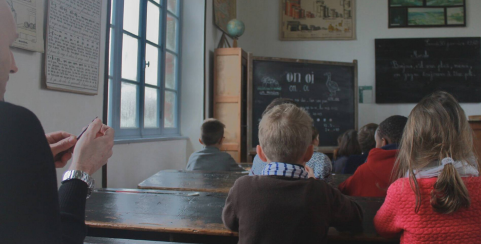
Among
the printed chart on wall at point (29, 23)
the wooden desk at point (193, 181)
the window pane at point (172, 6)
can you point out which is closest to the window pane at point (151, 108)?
the window pane at point (172, 6)

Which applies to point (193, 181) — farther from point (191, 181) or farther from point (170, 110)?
point (170, 110)

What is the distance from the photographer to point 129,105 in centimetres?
316

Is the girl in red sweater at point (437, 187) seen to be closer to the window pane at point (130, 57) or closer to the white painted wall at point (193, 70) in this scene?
the window pane at point (130, 57)

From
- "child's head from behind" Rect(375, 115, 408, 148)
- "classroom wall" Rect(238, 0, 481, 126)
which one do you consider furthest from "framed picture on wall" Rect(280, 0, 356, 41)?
"child's head from behind" Rect(375, 115, 408, 148)

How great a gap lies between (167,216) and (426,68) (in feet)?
16.1

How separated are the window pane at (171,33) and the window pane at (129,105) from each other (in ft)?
3.12

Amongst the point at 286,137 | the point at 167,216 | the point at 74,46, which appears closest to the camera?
the point at 286,137

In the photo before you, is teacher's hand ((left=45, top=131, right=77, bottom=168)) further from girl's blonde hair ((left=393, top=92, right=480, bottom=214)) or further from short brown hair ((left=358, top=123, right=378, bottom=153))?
short brown hair ((left=358, top=123, right=378, bottom=153))

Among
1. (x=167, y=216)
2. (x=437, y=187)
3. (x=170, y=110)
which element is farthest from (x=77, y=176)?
(x=170, y=110)

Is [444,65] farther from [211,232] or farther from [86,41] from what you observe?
[211,232]

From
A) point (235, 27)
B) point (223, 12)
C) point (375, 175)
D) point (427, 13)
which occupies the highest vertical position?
point (427, 13)

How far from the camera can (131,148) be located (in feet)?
9.53

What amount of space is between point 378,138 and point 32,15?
5.93 ft

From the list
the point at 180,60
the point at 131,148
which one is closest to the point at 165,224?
the point at 131,148
